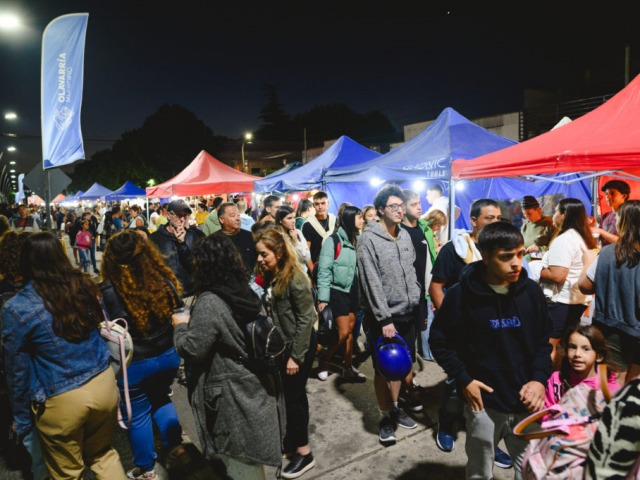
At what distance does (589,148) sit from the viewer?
429 centimetres

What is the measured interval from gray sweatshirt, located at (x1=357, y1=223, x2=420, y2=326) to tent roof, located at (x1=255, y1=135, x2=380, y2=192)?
6824mm

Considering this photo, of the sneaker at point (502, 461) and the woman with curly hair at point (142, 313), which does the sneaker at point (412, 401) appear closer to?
the sneaker at point (502, 461)

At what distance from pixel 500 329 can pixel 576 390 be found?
72 cm

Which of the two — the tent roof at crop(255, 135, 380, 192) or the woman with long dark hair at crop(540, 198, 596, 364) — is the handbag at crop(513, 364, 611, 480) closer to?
the woman with long dark hair at crop(540, 198, 596, 364)

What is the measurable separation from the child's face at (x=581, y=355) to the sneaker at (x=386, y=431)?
155cm

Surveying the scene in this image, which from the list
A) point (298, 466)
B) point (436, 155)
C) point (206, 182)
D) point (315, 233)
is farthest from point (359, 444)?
point (206, 182)

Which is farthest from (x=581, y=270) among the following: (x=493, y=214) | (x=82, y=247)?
(x=82, y=247)

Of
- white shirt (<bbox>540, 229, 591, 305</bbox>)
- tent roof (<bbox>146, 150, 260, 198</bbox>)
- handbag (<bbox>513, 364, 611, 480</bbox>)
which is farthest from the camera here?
tent roof (<bbox>146, 150, 260, 198</bbox>)

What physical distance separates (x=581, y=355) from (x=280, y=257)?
2266mm

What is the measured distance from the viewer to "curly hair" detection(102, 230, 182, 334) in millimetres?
2922

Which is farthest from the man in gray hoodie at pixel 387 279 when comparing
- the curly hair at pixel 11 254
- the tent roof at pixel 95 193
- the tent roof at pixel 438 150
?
the tent roof at pixel 95 193

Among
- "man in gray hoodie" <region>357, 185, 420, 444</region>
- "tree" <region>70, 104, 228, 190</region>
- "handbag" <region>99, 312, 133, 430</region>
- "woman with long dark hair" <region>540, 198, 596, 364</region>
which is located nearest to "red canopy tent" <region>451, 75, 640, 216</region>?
"woman with long dark hair" <region>540, 198, 596, 364</region>

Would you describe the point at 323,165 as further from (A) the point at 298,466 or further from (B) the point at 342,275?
(A) the point at 298,466

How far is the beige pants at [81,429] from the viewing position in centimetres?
231
